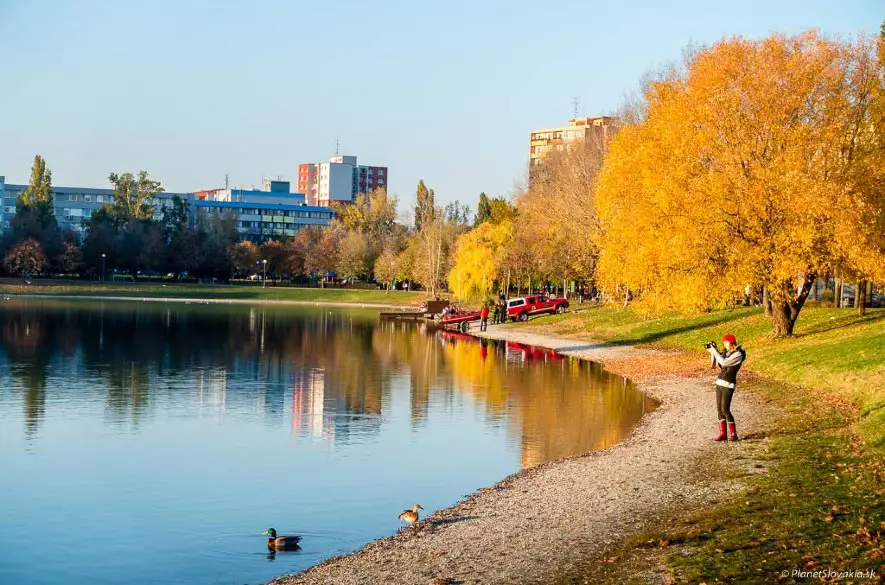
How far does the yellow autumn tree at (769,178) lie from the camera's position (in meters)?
36.1

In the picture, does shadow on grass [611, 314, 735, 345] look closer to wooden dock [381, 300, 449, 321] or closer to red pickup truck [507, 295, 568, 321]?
red pickup truck [507, 295, 568, 321]

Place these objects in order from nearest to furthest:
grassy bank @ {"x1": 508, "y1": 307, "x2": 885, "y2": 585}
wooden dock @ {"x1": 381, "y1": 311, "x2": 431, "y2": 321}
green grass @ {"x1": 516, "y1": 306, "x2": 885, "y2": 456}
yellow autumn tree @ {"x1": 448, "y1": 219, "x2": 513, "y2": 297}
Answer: grassy bank @ {"x1": 508, "y1": 307, "x2": 885, "y2": 585}, green grass @ {"x1": 516, "y1": 306, "x2": 885, "y2": 456}, wooden dock @ {"x1": 381, "y1": 311, "x2": 431, "y2": 321}, yellow autumn tree @ {"x1": 448, "y1": 219, "x2": 513, "y2": 297}

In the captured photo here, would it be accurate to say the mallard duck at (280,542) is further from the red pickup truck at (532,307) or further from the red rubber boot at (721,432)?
the red pickup truck at (532,307)

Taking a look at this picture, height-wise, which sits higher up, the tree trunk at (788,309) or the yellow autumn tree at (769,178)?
the yellow autumn tree at (769,178)

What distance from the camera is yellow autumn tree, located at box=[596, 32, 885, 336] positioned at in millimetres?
36062

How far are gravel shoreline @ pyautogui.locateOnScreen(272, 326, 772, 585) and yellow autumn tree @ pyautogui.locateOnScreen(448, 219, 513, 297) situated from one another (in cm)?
7276

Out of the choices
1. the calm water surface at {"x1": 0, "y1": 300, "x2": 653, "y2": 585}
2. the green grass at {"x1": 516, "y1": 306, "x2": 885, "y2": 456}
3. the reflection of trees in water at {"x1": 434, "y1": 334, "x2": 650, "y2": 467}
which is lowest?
the calm water surface at {"x1": 0, "y1": 300, "x2": 653, "y2": 585}

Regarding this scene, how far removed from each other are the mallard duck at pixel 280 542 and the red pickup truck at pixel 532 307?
196ft

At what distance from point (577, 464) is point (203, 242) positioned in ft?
453

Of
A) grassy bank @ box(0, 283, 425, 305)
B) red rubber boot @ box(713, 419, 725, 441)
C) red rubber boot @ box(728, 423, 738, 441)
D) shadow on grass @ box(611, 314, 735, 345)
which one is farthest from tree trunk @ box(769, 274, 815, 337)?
grassy bank @ box(0, 283, 425, 305)

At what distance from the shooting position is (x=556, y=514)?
51.2 feet

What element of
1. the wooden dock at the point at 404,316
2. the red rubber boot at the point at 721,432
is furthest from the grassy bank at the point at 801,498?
the wooden dock at the point at 404,316

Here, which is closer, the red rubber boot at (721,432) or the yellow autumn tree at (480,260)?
the red rubber boot at (721,432)

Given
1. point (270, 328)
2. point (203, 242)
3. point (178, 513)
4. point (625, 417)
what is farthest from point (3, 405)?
point (203, 242)
